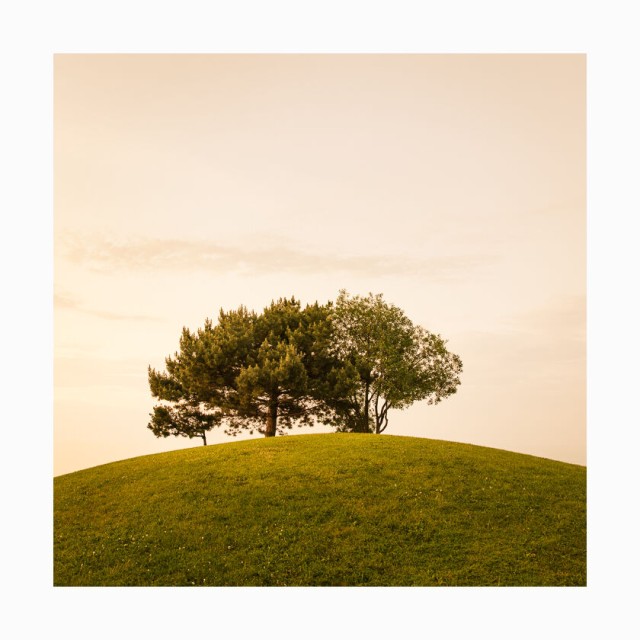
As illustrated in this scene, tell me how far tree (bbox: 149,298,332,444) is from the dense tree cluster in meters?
0.06

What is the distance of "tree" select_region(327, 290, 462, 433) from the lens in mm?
32344

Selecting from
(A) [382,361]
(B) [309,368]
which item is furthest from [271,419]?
(A) [382,361]

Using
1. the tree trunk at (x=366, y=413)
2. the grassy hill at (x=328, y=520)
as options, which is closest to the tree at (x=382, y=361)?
the tree trunk at (x=366, y=413)

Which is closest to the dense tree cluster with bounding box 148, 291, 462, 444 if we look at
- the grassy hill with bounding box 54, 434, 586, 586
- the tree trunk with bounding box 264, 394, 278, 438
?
the tree trunk with bounding box 264, 394, 278, 438

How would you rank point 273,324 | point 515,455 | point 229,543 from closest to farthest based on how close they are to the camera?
point 229,543 < point 515,455 < point 273,324

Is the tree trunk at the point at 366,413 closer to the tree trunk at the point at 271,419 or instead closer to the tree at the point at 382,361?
the tree at the point at 382,361

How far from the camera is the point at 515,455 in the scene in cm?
2489

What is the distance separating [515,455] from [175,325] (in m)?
16.5

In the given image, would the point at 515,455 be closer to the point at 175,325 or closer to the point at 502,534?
the point at 502,534

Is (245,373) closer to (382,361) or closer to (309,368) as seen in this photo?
(309,368)

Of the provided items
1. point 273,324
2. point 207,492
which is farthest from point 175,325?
point 273,324

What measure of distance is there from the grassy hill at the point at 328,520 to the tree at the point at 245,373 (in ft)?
24.7

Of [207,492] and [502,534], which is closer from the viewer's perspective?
[502,534]

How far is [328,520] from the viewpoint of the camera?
656 inches
